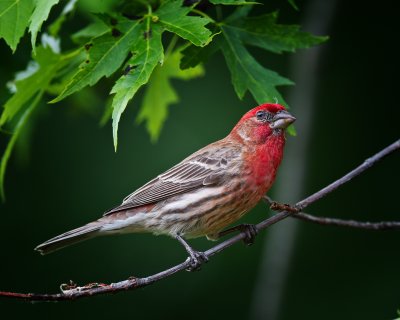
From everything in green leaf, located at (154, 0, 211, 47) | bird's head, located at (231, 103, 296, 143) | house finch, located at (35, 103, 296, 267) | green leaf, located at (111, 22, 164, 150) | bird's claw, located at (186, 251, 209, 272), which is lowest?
bird's claw, located at (186, 251, 209, 272)

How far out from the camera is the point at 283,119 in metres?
4.89

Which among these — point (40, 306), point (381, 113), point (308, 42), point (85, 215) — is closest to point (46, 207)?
point (85, 215)

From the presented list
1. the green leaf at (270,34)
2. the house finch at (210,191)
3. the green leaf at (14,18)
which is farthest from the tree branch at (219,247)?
the green leaf at (14,18)

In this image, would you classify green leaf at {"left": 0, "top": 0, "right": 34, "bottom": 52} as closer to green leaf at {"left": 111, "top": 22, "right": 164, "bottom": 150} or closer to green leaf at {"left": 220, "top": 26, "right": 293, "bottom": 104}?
green leaf at {"left": 111, "top": 22, "right": 164, "bottom": 150}

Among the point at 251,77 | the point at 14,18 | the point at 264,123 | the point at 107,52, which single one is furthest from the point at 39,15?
the point at 264,123

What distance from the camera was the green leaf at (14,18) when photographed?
4027mm

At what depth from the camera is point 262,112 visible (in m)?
4.99

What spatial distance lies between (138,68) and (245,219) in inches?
173

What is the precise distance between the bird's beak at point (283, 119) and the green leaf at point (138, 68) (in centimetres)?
122

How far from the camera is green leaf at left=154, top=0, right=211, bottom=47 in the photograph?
12.8 feet

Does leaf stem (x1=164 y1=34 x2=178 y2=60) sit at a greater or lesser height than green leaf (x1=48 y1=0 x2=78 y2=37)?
lesser

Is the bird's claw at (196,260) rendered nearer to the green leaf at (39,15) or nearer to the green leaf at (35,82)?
the green leaf at (35,82)

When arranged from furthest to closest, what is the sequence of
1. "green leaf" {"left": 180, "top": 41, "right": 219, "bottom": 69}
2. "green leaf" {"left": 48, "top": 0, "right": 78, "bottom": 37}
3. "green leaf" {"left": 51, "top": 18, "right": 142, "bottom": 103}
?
1. "green leaf" {"left": 48, "top": 0, "right": 78, "bottom": 37}
2. "green leaf" {"left": 180, "top": 41, "right": 219, "bottom": 69}
3. "green leaf" {"left": 51, "top": 18, "right": 142, "bottom": 103}

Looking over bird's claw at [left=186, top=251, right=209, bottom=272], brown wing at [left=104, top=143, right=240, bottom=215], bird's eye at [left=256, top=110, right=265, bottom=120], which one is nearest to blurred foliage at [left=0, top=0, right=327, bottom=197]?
bird's eye at [left=256, top=110, right=265, bottom=120]
